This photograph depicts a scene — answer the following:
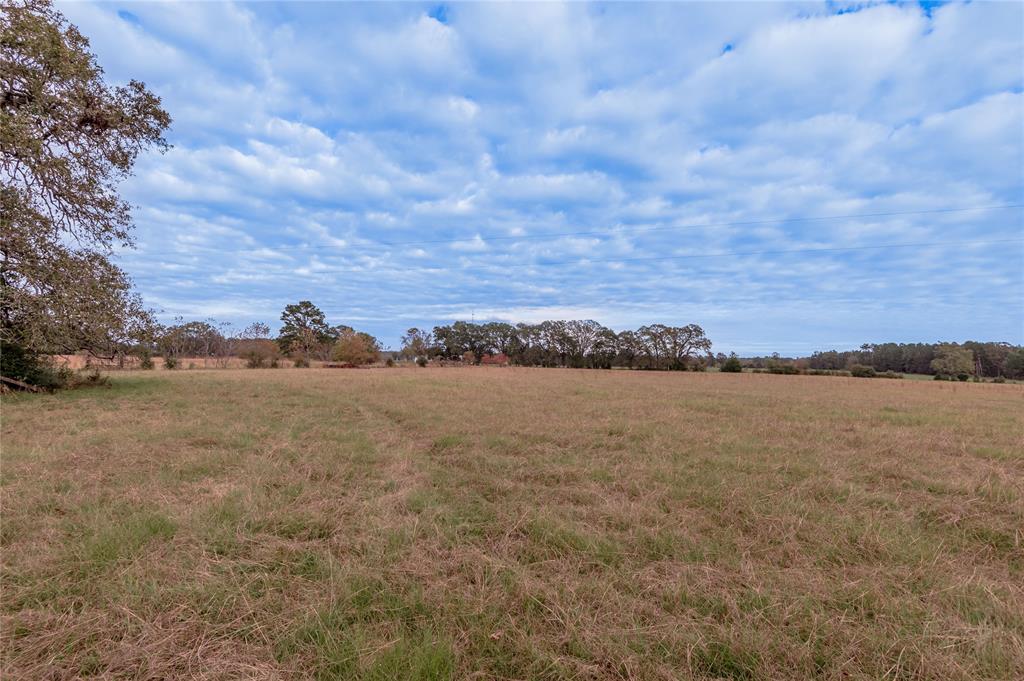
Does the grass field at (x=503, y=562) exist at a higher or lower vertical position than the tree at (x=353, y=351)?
lower

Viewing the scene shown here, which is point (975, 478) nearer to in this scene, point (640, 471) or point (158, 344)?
point (640, 471)

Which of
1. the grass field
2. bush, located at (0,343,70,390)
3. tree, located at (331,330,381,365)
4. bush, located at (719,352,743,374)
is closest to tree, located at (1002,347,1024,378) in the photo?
bush, located at (719,352,743,374)

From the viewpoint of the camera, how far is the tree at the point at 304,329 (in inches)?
3031

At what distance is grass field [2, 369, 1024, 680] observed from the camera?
7.89 feet

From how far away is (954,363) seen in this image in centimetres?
6391

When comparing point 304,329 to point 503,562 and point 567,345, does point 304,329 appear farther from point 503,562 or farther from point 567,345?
point 503,562

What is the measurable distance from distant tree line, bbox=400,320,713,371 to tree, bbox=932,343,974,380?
34016 millimetres

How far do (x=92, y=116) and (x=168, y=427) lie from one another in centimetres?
1258

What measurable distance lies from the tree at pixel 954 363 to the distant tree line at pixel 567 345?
34.0m

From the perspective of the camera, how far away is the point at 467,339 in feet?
331

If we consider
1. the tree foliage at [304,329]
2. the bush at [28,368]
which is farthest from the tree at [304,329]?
the bush at [28,368]

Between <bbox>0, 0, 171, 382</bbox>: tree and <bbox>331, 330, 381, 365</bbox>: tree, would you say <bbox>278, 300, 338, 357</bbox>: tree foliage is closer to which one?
<bbox>331, 330, 381, 365</bbox>: tree

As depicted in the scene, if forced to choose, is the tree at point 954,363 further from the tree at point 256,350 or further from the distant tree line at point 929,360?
the tree at point 256,350

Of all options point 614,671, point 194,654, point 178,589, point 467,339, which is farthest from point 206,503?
point 467,339
